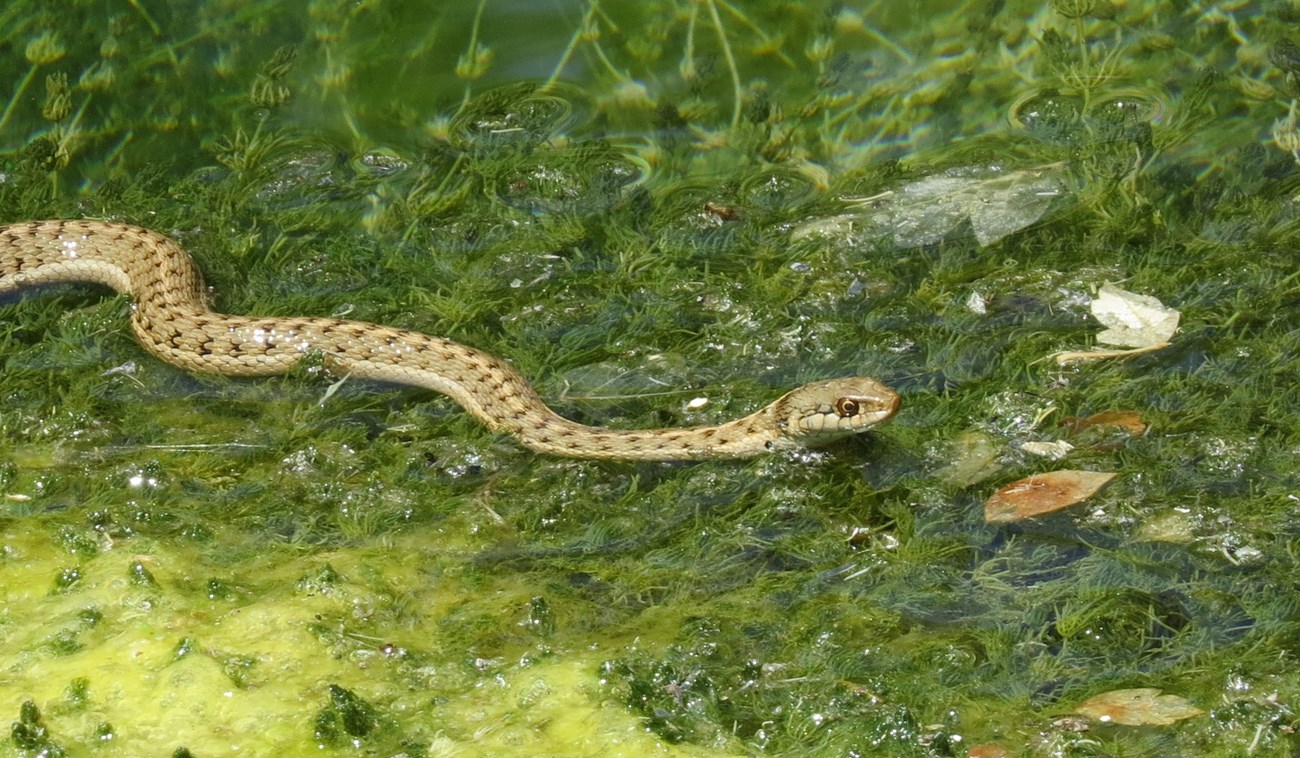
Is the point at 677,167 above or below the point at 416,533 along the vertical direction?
above

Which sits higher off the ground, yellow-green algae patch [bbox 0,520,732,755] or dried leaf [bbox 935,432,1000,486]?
dried leaf [bbox 935,432,1000,486]

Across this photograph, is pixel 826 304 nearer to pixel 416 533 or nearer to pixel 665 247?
pixel 665 247

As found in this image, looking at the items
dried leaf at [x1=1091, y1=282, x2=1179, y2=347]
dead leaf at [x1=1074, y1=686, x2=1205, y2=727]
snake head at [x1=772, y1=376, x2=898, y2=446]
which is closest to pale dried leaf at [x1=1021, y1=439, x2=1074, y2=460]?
snake head at [x1=772, y1=376, x2=898, y2=446]

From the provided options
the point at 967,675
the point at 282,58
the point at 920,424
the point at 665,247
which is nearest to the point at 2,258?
the point at 282,58

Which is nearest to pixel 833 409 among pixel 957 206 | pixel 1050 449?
pixel 1050 449

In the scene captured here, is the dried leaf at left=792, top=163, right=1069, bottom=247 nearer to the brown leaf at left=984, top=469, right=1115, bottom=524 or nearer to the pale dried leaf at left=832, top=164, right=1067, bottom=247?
the pale dried leaf at left=832, top=164, right=1067, bottom=247

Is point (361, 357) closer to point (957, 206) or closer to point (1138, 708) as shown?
point (957, 206)
